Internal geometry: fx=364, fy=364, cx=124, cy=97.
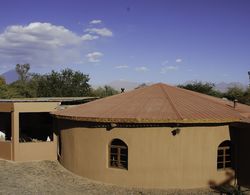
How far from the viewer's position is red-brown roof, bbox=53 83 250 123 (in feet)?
51.0

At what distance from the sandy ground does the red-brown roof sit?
110 inches

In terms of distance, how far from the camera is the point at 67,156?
18609mm

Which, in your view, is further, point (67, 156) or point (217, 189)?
point (67, 156)

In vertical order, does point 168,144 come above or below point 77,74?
below

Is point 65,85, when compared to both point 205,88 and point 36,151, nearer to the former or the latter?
point 205,88

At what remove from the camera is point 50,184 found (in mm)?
15617

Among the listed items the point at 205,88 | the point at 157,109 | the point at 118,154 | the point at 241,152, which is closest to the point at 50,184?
the point at 118,154

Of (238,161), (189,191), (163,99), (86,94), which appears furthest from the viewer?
(86,94)

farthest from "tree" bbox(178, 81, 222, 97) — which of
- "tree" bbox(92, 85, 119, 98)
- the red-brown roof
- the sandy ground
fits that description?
the sandy ground

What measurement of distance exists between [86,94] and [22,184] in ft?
135

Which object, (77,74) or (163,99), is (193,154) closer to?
(163,99)

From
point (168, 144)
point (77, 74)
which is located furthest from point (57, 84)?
point (168, 144)

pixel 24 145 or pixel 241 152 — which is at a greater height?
pixel 241 152

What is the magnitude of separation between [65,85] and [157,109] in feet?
136
